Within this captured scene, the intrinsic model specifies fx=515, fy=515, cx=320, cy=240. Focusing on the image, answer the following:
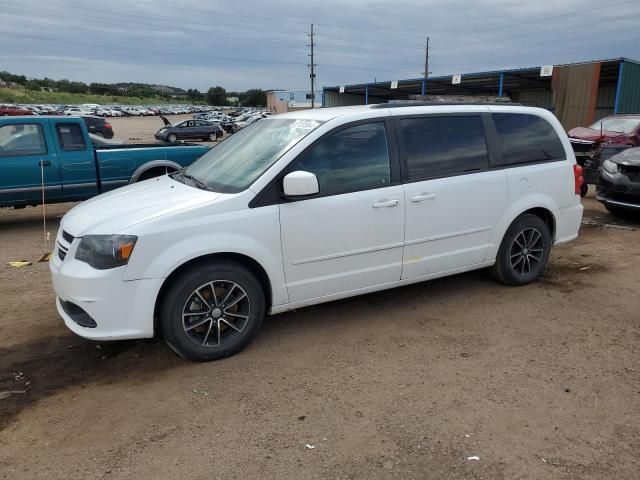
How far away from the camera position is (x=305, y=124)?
4.20 m

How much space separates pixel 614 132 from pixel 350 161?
35.7 feet

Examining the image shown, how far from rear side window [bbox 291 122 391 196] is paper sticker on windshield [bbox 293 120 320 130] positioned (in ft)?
0.57

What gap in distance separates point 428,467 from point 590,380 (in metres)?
1.50

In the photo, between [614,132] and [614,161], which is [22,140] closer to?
[614,161]

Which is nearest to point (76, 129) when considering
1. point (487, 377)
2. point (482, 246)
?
point (482, 246)

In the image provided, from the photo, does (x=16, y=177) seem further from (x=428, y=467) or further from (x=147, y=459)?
(x=428, y=467)

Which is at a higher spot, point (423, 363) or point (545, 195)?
point (545, 195)

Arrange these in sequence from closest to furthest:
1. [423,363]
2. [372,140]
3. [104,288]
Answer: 1. [104,288]
2. [423,363]
3. [372,140]

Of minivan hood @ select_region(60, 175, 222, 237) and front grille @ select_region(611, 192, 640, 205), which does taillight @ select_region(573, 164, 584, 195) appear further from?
minivan hood @ select_region(60, 175, 222, 237)

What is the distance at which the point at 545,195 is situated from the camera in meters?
5.06

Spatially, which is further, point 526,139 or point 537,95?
point 537,95

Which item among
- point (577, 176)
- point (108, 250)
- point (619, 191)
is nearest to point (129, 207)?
point (108, 250)

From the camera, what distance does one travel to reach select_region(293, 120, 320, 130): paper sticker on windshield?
4.09 metres

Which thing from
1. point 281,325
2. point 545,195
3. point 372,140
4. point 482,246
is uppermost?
point 372,140
